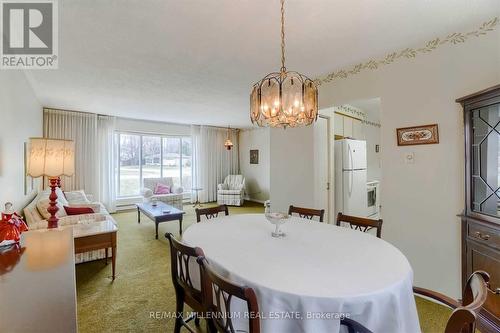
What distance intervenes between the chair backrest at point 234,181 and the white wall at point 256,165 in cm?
54

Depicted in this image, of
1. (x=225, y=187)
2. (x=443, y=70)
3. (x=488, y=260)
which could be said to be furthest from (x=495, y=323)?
(x=225, y=187)

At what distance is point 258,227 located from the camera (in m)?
1.98

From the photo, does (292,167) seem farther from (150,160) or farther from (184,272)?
(150,160)

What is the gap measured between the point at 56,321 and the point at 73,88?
3984 millimetres

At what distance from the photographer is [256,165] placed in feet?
26.0

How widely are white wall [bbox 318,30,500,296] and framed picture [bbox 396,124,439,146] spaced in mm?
46

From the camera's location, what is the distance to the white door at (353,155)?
3.76 metres

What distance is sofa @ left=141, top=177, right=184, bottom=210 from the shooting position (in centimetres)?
564

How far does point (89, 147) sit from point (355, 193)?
19.4 feet

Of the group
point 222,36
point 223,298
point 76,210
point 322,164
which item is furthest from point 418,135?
point 76,210

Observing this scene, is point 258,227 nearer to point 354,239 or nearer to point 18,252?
point 354,239

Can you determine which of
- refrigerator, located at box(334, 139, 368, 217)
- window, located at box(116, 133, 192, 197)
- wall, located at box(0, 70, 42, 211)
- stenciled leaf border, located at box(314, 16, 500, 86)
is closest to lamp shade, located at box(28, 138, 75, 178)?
wall, located at box(0, 70, 42, 211)

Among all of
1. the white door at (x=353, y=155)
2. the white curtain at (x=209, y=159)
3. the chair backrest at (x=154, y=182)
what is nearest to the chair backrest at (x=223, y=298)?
the white door at (x=353, y=155)

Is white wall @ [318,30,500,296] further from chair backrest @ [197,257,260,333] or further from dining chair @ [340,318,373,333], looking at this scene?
chair backrest @ [197,257,260,333]
